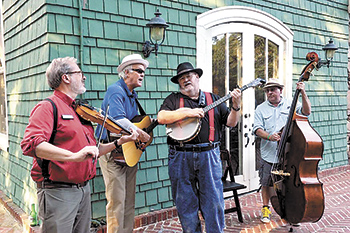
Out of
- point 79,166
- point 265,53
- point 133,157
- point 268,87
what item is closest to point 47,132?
point 79,166

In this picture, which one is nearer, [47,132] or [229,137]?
[47,132]

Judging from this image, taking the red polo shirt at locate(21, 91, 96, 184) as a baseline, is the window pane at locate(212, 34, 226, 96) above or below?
above

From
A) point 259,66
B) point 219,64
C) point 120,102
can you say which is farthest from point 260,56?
point 120,102

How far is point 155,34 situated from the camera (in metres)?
3.98

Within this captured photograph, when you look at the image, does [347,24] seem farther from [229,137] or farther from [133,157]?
[133,157]

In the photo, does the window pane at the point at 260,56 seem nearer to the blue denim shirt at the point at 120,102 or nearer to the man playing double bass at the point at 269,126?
the man playing double bass at the point at 269,126

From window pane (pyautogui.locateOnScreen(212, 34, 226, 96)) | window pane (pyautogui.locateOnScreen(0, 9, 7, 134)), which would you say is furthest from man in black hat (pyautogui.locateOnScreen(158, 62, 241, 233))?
window pane (pyautogui.locateOnScreen(0, 9, 7, 134))

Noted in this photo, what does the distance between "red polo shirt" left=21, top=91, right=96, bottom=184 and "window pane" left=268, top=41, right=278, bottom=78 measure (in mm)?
4260

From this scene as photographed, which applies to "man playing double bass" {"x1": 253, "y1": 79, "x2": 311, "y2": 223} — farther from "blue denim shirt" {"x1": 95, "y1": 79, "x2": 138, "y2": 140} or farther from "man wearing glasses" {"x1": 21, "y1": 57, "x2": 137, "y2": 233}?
"man wearing glasses" {"x1": 21, "y1": 57, "x2": 137, "y2": 233}

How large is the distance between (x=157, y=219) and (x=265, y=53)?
321cm

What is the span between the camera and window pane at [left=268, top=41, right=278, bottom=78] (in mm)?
5750

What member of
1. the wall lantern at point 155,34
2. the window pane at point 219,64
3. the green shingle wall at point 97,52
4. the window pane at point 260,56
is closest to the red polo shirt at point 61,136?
the green shingle wall at point 97,52

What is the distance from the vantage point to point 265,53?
221 inches

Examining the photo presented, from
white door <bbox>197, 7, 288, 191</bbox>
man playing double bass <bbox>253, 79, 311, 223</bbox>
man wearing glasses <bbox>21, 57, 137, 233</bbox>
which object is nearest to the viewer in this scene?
man wearing glasses <bbox>21, 57, 137, 233</bbox>
